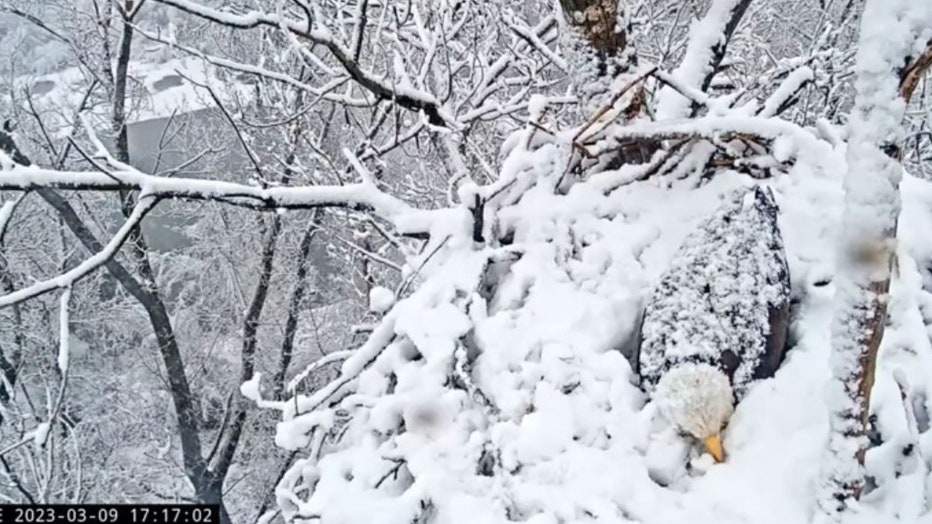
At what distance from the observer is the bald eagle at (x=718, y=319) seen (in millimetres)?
1562

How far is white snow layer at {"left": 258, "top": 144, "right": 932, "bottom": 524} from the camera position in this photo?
1.41 metres

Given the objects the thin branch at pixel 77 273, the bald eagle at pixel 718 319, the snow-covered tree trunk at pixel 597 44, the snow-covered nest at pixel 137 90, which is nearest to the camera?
the bald eagle at pixel 718 319

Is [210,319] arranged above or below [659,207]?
above

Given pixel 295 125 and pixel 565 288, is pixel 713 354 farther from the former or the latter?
pixel 295 125

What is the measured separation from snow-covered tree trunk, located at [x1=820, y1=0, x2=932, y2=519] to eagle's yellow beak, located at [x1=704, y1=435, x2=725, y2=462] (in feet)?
0.84

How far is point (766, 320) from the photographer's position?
1684mm

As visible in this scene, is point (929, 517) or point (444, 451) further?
point (444, 451)

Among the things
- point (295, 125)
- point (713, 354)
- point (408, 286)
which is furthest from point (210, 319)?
point (713, 354)

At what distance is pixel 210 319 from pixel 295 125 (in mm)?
4308

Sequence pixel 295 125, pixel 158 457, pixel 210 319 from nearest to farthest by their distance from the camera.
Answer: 1. pixel 295 125
2. pixel 158 457
3. pixel 210 319

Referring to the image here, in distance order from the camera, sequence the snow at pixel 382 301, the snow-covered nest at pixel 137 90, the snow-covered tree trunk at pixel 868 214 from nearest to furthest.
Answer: the snow-covered tree trunk at pixel 868 214 → the snow at pixel 382 301 → the snow-covered nest at pixel 137 90

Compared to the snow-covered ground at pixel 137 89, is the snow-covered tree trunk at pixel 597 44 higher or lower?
lower

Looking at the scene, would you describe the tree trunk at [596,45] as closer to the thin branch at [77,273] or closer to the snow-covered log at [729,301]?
the snow-covered log at [729,301]

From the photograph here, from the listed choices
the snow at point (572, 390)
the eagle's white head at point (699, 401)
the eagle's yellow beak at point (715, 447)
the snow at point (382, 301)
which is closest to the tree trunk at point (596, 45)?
the snow at point (572, 390)
